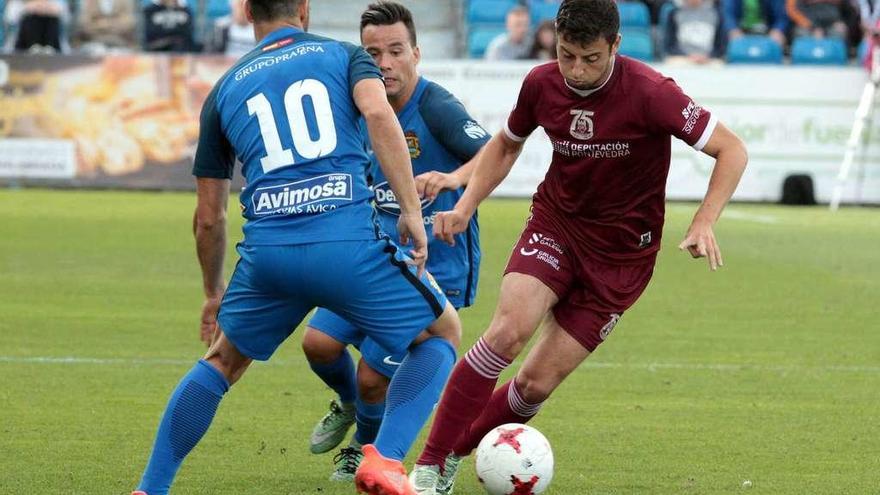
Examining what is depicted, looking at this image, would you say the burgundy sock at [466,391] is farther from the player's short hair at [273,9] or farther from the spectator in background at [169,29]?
the spectator in background at [169,29]

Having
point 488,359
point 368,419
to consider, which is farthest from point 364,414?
point 488,359

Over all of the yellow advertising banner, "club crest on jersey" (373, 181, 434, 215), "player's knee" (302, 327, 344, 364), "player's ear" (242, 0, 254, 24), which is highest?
"player's ear" (242, 0, 254, 24)

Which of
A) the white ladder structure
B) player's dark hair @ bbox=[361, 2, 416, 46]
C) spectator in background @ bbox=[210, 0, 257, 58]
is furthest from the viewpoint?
spectator in background @ bbox=[210, 0, 257, 58]

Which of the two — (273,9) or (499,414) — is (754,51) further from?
(273,9)

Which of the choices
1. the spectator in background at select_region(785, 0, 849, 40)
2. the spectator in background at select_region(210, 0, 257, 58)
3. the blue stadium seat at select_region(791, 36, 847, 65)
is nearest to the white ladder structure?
the blue stadium seat at select_region(791, 36, 847, 65)

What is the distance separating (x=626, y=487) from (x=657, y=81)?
163 centimetres

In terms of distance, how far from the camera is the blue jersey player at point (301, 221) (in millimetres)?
5406

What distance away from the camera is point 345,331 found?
671 cm

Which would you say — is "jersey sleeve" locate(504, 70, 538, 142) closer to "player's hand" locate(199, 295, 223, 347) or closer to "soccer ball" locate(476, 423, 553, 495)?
"soccer ball" locate(476, 423, 553, 495)

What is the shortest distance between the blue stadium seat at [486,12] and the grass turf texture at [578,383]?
30.3ft

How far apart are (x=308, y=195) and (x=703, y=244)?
4.80 ft

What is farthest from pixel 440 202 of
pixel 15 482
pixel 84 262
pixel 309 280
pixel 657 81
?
pixel 84 262

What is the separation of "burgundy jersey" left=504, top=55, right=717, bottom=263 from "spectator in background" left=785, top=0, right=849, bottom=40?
18527 millimetres

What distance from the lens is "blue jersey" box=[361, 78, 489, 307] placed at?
22.4 feet
